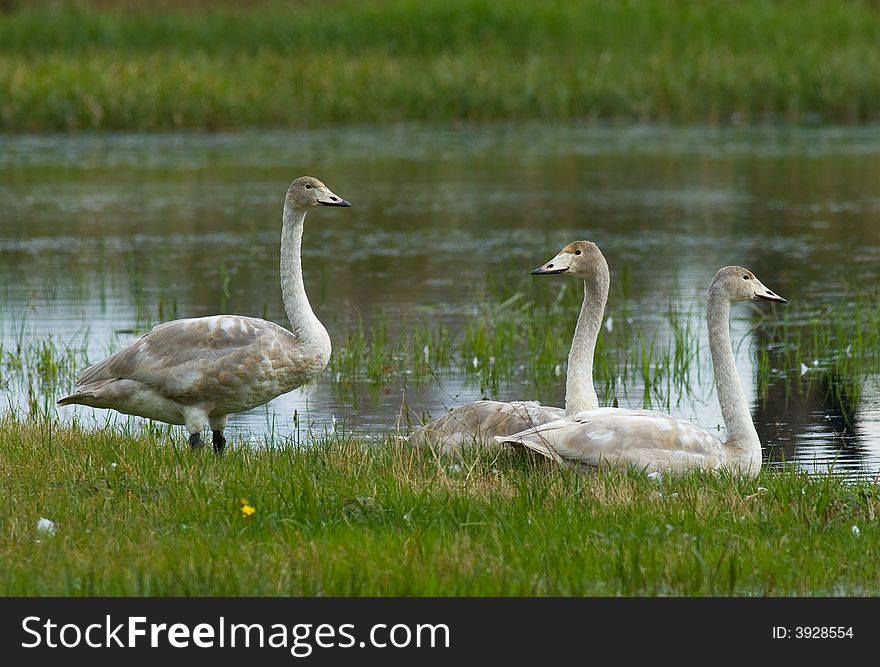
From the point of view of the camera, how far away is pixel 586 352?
975 centimetres

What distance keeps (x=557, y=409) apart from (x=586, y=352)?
19.6 inches

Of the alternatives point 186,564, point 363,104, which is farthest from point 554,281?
point 363,104

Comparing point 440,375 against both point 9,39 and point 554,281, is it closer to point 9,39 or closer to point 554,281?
point 554,281

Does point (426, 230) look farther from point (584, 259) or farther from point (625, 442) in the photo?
point (625, 442)

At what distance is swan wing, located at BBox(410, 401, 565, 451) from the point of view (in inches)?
359

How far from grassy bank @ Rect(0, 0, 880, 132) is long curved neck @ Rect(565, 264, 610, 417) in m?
22.1

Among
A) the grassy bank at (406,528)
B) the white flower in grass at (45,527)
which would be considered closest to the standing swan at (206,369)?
the grassy bank at (406,528)

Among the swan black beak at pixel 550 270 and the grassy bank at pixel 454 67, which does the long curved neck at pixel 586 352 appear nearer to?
the swan black beak at pixel 550 270

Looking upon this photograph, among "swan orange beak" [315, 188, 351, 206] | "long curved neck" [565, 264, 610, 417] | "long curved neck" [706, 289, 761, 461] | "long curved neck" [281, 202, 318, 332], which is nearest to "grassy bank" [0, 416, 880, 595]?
"long curved neck" [706, 289, 761, 461]

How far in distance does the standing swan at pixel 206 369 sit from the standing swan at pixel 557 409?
34.2 inches

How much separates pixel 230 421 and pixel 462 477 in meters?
3.96

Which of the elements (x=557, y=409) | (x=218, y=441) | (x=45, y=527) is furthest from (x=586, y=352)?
(x=45, y=527)

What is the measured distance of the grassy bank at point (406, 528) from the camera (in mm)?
6125

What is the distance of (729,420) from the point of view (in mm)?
8891
